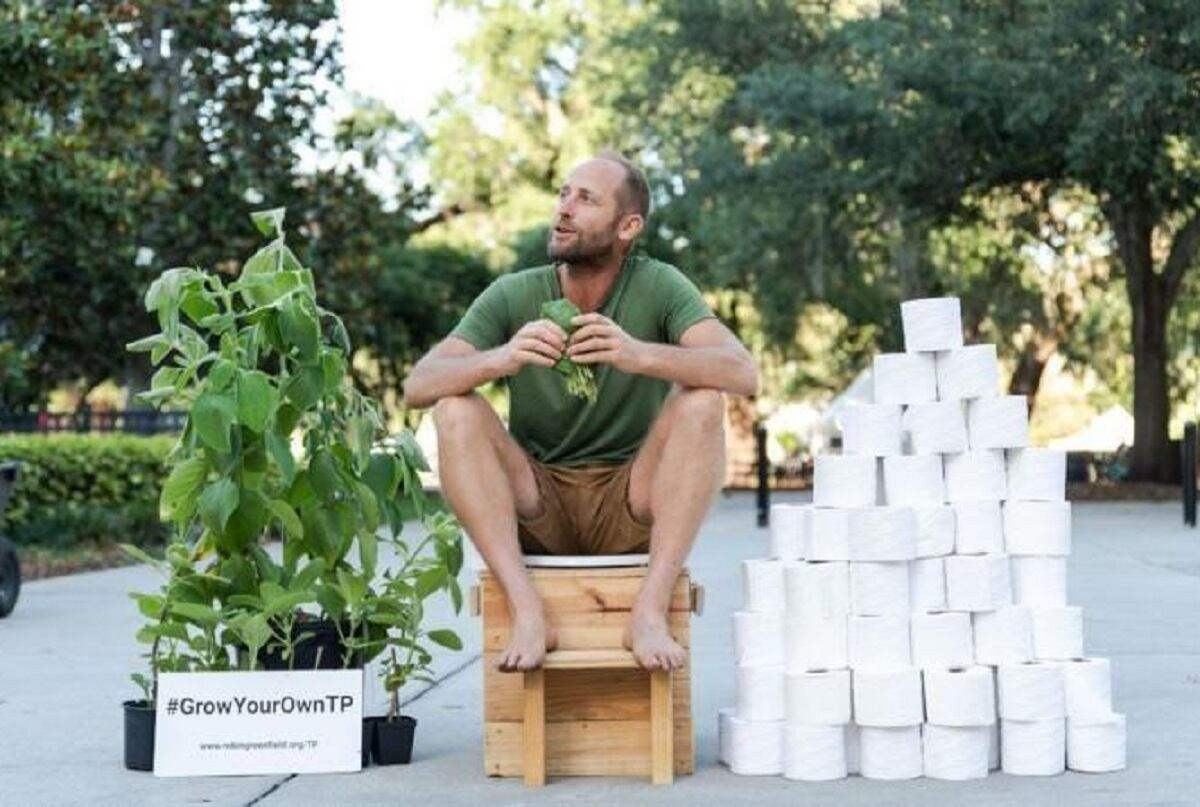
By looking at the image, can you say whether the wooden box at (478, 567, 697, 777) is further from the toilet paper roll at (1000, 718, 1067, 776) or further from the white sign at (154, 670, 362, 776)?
the toilet paper roll at (1000, 718, 1067, 776)

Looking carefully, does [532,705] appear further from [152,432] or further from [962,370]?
[152,432]

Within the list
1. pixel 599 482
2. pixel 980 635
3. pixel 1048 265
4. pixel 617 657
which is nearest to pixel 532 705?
pixel 617 657

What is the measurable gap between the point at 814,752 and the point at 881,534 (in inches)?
26.0

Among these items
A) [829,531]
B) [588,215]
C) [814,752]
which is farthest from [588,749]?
[588,215]

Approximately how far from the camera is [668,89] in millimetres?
39469

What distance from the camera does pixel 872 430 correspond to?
7.50 meters

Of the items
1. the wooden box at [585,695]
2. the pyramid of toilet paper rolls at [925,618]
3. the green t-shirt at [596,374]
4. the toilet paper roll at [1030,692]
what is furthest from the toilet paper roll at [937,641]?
the green t-shirt at [596,374]

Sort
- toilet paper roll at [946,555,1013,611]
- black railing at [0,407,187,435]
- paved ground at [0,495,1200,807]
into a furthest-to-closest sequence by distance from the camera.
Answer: black railing at [0,407,187,435]
toilet paper roll at [946,555,1013,611]
paved ground at [0,495,1200,807]

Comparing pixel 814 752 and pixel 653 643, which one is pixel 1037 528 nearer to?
pixel 814 752

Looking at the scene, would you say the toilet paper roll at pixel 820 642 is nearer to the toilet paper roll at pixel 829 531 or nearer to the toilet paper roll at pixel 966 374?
the toilet paper roll at pixel 829 531

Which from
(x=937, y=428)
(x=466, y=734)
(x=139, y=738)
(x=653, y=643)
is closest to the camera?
(x=653, y=643)

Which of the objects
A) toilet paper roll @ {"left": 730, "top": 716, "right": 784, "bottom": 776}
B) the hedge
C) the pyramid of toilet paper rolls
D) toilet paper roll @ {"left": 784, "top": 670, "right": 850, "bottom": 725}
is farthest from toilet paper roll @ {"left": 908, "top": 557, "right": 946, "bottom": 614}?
the hedge

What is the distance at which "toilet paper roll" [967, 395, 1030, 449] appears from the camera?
748 cm

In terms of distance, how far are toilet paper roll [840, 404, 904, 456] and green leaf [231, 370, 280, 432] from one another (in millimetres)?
1715
